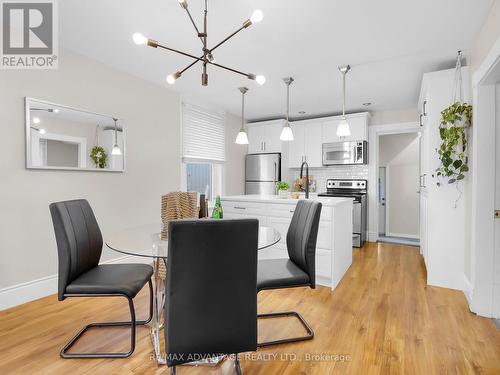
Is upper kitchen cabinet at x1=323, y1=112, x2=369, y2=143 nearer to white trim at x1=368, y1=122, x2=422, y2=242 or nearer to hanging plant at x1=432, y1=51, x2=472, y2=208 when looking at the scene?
white trim at x1=368, y1=122, x2=422, y2=242

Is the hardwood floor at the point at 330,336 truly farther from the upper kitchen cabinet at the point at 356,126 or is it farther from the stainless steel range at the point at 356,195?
the upper kitchen cabinet at the point at 356,126

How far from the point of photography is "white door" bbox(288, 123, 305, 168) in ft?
17.9

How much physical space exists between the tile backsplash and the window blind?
5.44 ft

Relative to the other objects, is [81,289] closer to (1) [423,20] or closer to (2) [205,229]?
(2) [205,229]

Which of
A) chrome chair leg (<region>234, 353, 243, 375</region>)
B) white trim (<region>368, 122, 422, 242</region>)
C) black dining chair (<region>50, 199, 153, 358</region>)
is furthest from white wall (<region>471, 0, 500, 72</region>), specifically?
black dining chair (<region>50, 199, 153, 358</region>)

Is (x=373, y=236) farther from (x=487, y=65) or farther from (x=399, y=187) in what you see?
(x=487, y=65)

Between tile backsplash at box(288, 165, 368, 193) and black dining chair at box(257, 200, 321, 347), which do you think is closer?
black dining chair at box(257, 200, 321, 347)

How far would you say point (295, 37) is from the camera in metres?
2.53

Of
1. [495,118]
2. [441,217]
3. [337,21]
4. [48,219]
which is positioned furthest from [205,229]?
[441,217]

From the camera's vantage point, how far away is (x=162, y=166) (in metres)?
3.90

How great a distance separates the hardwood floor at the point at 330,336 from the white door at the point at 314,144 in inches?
109

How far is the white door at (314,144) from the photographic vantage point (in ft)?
17.3

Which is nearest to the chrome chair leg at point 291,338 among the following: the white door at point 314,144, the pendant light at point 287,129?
the pendant light at point 287,129

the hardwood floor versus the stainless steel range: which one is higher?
the stainless steel range
